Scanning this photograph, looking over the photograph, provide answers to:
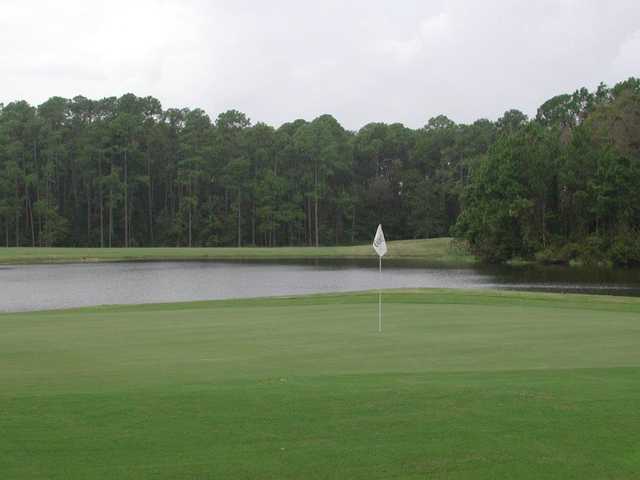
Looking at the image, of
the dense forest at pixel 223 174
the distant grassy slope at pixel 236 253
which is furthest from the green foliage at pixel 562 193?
the dense forest at pixel 223 174

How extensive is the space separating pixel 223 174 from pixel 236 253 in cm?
2567

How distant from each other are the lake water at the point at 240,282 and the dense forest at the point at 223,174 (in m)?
34.6

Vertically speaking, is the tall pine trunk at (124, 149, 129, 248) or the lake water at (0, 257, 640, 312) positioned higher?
the tall pine trunk at (124, 149, 129, 248)

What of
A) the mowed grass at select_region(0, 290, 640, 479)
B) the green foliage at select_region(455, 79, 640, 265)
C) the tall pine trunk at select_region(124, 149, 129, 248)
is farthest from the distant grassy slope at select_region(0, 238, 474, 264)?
the mowed grass at select_region(0, 290, 640, 479)

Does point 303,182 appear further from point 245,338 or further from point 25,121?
point 245,338

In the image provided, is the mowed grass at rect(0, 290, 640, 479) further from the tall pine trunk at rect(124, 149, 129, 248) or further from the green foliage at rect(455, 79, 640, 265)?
the tall pine trunk at rect(124, 149, 129, 248)

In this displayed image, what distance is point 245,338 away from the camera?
54.8ft

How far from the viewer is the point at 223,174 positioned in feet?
372

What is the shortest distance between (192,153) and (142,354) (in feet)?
327

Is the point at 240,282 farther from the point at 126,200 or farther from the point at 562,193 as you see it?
the point at 126,200

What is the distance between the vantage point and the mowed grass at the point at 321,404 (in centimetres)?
695

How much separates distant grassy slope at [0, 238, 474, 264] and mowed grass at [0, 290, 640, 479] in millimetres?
65723

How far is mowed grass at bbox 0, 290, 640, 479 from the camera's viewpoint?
22.8 feet

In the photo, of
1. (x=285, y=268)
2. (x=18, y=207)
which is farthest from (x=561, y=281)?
(x=18, y=207)
